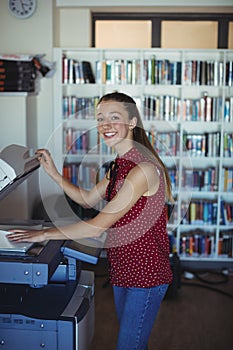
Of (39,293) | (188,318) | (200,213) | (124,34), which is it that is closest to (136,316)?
(39,293)

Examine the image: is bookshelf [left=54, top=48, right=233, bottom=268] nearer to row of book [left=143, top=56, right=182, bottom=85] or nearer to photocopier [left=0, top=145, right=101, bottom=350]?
row of book [left=143, top=56, right=182, bottom=85]

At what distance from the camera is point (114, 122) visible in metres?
1.89

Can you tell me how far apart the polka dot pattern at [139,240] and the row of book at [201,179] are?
2542mm

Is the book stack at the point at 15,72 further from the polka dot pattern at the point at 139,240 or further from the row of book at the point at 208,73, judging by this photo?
the polka dot pattern at the point at 139,240

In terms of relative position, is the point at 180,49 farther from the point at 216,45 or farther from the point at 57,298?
the point at 57,298

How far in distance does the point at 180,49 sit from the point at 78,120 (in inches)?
40.6

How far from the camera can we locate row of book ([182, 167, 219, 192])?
4.38m

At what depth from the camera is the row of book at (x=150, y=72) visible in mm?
4234

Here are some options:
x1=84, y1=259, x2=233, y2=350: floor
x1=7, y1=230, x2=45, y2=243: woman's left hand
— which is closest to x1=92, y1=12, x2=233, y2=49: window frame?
x1=84, y1=259, x2=233, y2=350: floor

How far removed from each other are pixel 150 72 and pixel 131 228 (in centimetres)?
266

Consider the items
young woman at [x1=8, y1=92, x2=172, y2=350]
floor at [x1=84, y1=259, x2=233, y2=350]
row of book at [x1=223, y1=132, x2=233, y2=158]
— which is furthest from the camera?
row of book at [x1=223, y1=132, x2=233, y2=158]

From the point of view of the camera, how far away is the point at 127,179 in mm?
1775

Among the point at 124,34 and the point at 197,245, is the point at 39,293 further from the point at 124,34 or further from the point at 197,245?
the point at 124,34

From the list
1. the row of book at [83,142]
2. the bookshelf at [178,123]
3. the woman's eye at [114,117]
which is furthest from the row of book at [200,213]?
the woman's eye at [114,117]
